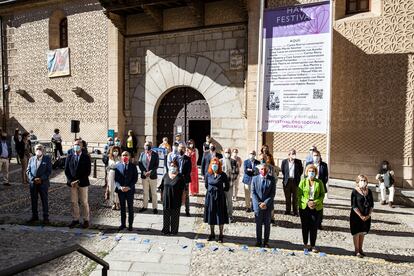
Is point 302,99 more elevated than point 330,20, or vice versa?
point 330,20

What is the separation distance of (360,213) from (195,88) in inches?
347

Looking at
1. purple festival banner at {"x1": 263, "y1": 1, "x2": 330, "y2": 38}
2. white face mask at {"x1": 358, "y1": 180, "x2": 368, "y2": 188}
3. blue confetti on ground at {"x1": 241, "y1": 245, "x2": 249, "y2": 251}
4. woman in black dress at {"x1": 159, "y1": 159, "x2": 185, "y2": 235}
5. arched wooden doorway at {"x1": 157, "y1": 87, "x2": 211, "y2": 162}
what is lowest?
blue confetti on ground at {"x1": 241, "y1": 245, "x2": 249, "y2": 251}

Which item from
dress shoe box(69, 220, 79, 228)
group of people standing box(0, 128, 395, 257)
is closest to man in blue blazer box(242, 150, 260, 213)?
group of people standing box(0, 128, 395, 257)

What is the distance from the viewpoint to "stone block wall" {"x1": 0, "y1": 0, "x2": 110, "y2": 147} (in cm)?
1579

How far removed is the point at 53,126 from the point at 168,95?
6689 millimetres

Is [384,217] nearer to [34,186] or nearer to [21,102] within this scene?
[34,186]

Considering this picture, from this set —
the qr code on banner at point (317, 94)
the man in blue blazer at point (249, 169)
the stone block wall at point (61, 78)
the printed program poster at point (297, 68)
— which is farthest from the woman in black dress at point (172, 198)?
the stone block wall at point (61, 78)

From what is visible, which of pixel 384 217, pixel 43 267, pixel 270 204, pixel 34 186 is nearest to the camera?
pixel 43 267

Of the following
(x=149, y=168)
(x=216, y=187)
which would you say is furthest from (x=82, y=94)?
(x=216, y=187)

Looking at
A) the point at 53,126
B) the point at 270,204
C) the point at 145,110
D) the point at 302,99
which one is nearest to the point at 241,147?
the point at 302,99

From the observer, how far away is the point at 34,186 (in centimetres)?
823

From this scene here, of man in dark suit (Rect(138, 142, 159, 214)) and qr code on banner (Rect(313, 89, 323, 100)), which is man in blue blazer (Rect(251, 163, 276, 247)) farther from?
qr code on banner (Rect(313, 89, 323, 100))

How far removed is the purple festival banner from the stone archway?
264cm

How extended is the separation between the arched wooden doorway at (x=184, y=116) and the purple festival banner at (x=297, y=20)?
409 centimetres
